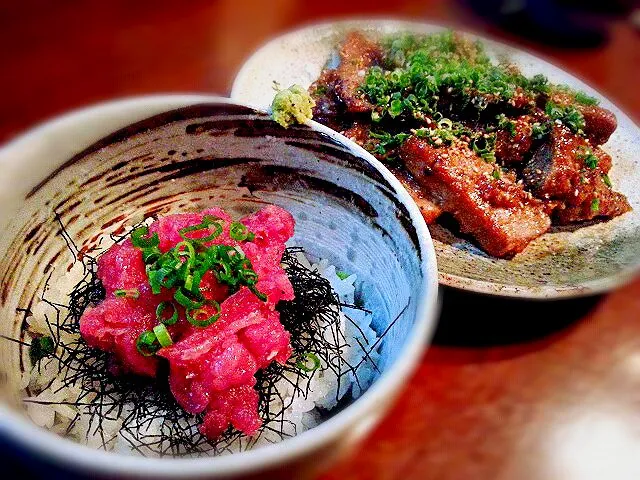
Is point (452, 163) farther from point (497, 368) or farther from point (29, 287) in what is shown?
point (29, 287)

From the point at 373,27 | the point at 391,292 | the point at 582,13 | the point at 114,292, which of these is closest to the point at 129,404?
the point at 114,292

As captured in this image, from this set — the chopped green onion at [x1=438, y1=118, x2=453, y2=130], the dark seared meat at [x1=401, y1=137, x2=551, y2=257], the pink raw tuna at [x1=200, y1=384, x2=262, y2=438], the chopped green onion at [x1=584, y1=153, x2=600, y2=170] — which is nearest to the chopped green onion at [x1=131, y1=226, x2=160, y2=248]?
the pink raw tuna at [x1=200, y1=384, x2=262, y2=438]

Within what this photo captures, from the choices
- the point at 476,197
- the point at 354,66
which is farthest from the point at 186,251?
the point at 354,66

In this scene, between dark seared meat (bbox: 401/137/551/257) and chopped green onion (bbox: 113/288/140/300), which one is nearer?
chopped green onion (bbox: 113/288/140/300)

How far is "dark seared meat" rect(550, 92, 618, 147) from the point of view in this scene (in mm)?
1992

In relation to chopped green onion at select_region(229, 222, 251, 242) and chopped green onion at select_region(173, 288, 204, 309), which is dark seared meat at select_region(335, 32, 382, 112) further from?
chopped green onion at select_region(173, 288, 204, 309)

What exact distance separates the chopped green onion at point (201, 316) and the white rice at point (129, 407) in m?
0.24

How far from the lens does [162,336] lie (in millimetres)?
1025

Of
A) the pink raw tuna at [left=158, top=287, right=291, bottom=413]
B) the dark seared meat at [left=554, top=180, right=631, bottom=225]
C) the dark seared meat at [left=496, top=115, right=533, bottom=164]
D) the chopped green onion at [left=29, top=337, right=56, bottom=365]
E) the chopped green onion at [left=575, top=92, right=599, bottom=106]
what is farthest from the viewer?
the chopped green onion at [left=575, top=92, right=599, bottom=106]

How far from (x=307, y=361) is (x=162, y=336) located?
358 millimetres

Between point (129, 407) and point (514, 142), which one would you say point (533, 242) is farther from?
point (129, 407)

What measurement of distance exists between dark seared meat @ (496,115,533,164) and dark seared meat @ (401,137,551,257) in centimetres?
15

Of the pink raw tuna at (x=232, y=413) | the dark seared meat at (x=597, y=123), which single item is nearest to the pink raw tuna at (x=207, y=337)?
the pink raw tuna at (x=232, y=413)

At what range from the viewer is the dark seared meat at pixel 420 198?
67.9 inches
